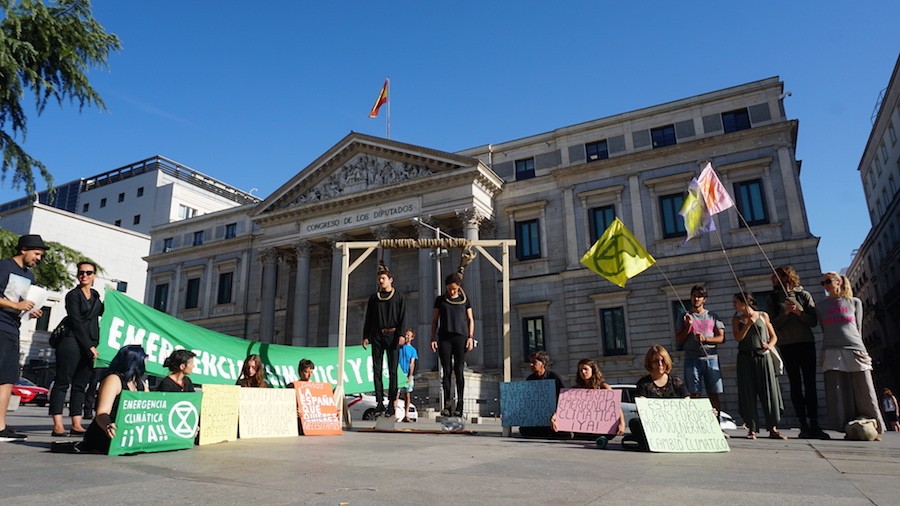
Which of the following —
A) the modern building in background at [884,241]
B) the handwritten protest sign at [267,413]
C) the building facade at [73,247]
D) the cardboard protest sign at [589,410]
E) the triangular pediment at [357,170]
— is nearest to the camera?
the cardboard protest sign at [589,410]

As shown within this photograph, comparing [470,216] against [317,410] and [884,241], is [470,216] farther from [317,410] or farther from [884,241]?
[884,241]

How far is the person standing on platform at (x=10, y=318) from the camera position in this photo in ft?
20.5

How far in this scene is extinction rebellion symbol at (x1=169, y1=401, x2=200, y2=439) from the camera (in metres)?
5.83

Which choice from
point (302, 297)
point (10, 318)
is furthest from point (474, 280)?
point (10, 318)

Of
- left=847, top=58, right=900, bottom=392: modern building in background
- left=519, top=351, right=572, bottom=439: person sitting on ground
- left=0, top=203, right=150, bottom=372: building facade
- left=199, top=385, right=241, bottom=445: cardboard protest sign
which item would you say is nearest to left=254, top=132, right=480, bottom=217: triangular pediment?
left=0, top=203, right=150, bottom=372: building facade

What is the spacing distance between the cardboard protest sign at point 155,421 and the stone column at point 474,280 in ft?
71.3

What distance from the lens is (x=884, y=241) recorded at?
43.8 metres

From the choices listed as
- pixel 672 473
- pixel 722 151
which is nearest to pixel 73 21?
pixel 672 473

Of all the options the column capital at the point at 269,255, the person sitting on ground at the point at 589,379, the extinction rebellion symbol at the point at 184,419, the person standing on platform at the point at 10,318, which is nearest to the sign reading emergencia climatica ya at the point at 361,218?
the column capital at the point at 269,255

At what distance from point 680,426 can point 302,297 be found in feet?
94.3

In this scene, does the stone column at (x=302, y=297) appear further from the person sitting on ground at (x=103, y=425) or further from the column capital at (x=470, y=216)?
the person sitting on ground at (x=103, y=425)

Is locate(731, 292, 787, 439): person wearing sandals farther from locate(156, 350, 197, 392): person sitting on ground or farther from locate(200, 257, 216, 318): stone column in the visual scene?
locate(200, 257, 216, 318): stone column

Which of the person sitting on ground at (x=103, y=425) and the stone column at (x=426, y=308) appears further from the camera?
the stone column at (x=426, y=308)

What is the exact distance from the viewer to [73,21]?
12914 mm
